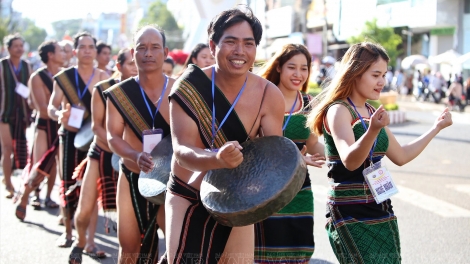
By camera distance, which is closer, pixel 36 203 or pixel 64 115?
pixel 64 115

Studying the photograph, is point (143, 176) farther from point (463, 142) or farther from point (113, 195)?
point (463, 142)

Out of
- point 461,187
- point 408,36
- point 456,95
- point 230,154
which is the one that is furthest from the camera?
point 408,36

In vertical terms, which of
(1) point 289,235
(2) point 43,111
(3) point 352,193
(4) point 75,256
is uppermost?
(3) point 352,193

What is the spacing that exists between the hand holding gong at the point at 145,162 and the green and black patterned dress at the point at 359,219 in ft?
3.72

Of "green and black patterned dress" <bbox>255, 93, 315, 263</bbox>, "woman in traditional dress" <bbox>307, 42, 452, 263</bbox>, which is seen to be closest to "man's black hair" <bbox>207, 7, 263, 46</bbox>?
"woman in traditional dress" <bbox>307, 42, 452, 263</bbox>

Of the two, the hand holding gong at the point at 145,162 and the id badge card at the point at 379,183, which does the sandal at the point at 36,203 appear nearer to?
the hand holding gong at the point at 145,162

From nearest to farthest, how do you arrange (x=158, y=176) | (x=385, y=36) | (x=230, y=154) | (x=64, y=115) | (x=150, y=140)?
(x=230, y=154) < (x=158, y=176) < (x=150, y=140) < (x=64, y=115) < (x=385, y=36)

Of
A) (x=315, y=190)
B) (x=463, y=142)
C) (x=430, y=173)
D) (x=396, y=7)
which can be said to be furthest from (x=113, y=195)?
(x=396, y=7)

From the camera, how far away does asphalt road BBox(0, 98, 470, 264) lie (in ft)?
20.6

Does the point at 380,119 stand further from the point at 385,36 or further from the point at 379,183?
the point at 385,36

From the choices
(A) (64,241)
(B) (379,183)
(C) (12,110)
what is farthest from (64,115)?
(C) (12,110)

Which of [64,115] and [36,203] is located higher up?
[64,115]

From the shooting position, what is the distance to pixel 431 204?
8.42 metres

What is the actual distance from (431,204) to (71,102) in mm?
4612
